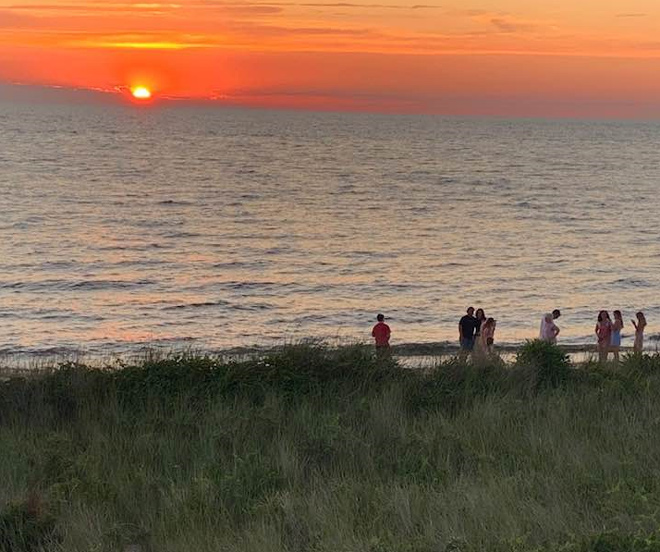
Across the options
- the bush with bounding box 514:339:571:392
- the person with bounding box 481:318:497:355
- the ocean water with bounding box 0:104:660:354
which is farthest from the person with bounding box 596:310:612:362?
the ocean water with bounding box 0:104:660:354

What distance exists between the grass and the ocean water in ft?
43.6

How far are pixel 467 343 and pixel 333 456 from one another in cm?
1168

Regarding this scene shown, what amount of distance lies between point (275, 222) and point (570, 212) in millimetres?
24612

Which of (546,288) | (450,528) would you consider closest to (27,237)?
(546,288)

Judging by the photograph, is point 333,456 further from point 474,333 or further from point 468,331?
point 474,333

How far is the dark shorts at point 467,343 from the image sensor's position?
851 inches

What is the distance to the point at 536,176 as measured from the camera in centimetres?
10581

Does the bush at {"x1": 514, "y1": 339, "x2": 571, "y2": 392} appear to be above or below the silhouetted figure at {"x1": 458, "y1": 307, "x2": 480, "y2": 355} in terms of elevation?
A: below

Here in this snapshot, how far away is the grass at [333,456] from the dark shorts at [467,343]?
5367mm

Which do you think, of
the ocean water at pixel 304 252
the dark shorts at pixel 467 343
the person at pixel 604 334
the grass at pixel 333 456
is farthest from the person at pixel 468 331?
the ocean water at pixel 304 252

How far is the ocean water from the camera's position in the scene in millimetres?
31594

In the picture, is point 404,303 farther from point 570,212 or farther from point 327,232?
point 570,212

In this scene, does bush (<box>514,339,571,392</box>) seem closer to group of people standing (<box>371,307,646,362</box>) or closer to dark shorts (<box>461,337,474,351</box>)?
group of people standing (<box>371,307,646,362</box>)

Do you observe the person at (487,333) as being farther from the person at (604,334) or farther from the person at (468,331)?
the person at (604,334)
